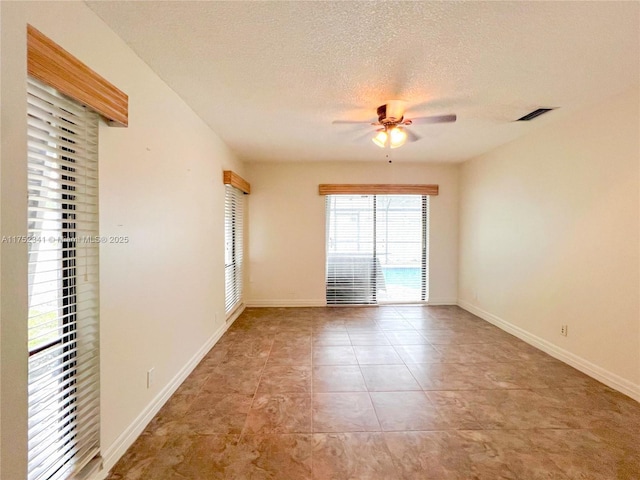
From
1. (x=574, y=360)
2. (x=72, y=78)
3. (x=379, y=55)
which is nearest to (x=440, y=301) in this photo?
(x=574, y=360)

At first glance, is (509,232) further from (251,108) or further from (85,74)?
(85,74)

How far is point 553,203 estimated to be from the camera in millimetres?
2869

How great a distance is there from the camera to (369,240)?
4.82 metres

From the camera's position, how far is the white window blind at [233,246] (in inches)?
149

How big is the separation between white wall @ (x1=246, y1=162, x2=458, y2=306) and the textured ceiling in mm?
1875

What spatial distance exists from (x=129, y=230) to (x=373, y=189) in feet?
12.1

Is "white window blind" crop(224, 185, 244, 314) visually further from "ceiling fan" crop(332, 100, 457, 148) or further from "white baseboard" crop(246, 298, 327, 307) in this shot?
"ceiling fan" crop(332, 100, 457, 148)

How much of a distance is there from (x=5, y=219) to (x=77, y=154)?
0.90m

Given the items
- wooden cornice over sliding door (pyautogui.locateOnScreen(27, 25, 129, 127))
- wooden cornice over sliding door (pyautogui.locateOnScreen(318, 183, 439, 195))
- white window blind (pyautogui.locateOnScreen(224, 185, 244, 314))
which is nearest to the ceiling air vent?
wooden cornice over sliding door (pyautogui.locateOnScreen(318, 183, 439, 195))

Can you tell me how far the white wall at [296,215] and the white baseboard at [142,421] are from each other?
1.96 m

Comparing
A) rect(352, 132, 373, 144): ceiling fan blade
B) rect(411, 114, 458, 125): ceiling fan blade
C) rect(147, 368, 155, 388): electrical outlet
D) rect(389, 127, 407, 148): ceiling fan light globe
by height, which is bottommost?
rect(147, 368, 155, 388): electrical outlet

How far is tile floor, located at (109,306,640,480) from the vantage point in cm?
154

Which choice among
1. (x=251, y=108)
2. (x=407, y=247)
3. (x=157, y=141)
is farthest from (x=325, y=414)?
(x=407, y=247)

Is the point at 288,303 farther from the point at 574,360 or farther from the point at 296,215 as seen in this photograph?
the point at 574,360
